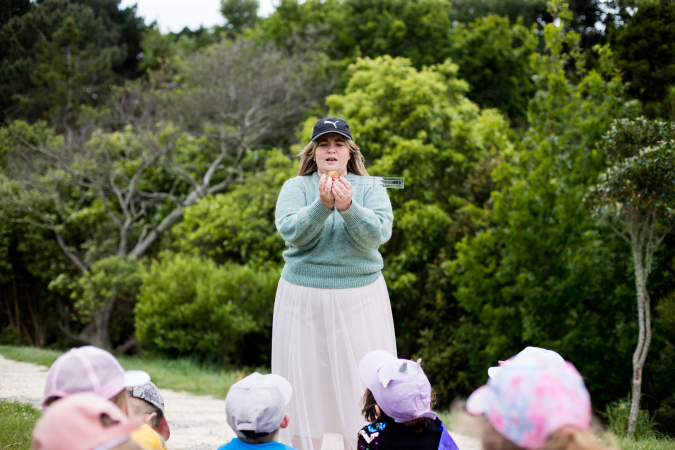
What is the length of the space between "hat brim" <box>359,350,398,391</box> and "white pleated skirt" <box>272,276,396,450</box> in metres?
0.42

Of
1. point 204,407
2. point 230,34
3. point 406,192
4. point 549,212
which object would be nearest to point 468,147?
point 406,192

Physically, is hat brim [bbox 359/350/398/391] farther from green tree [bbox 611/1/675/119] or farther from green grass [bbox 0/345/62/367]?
green grass [bbox 0/345/62/367]

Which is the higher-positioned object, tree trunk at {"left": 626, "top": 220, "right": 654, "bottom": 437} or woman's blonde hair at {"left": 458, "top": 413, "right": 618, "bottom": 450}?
woman's blonde hair at {"left": 458, "top": 413, "right": 618, "bottom": 450}

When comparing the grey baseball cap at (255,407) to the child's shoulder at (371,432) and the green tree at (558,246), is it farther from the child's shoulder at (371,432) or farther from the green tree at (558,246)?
the green tree at (558,246)

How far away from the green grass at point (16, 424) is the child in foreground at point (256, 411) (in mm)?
1736

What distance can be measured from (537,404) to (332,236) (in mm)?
1505

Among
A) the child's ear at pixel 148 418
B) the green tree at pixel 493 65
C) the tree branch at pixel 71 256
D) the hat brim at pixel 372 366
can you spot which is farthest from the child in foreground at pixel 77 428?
the green tree at pixel 493 65

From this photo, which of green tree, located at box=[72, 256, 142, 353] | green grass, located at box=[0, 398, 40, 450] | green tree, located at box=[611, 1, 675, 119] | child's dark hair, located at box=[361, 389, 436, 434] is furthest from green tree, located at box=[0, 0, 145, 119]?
green tree, located at box=[611, 1, 675, 119]

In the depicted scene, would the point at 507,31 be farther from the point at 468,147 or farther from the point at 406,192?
the point at 406,192

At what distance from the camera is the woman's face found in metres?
2.71

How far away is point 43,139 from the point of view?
461 inches

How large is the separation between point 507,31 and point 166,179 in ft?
33.9

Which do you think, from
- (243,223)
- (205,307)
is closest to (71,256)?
(243,223)

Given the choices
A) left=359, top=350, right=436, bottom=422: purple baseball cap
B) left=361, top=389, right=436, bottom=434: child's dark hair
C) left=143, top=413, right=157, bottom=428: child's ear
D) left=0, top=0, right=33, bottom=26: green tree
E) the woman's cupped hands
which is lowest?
left=143, top=413, right=157, bottom=428: child's ear
